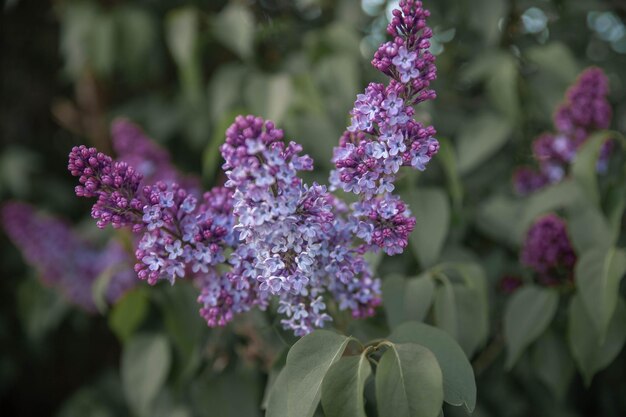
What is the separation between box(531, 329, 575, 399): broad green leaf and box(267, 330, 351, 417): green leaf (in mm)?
769

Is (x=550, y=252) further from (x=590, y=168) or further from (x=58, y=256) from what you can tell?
(x=58, y=256)

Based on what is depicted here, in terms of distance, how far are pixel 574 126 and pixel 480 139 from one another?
0.26 metres

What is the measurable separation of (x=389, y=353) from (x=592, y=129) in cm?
100

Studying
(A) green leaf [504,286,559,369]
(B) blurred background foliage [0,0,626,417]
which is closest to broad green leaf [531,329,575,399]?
(B) blurred background foliage [0,0,626,417]

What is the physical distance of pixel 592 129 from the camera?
1.63 m

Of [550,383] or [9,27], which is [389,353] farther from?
[9,27]

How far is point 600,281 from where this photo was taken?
124 centimetres

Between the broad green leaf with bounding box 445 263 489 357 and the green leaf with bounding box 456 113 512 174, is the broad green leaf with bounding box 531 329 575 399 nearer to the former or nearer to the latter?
the broad green leaf with bounding box 445 263 489 357

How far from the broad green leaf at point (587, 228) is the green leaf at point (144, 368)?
91cm

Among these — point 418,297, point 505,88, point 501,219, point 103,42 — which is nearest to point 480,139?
point 505,88

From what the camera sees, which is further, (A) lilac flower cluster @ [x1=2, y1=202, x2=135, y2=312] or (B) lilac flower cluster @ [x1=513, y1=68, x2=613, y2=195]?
(A) lilac flower cluster @ [x1=2, y1=202, x2=135, y2=312]

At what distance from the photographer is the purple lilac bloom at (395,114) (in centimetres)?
87

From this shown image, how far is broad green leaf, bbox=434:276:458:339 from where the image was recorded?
1169 millimetres

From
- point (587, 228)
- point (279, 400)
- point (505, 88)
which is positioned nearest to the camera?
point (279, 400)
